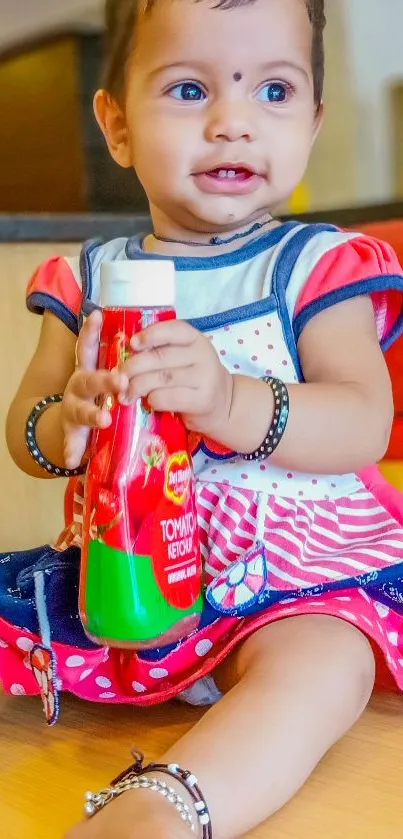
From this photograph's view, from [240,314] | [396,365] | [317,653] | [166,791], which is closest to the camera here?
[166,791]

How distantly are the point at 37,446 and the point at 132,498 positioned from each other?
0.17 m

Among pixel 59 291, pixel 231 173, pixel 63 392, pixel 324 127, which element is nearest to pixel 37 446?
pixel 63 392

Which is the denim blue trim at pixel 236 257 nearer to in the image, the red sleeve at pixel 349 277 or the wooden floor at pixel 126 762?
the red sleeve at pixel 349 277


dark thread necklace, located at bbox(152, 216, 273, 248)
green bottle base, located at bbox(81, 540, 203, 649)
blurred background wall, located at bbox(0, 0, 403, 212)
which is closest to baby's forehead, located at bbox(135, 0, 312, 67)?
dark thread necklace, located at bbox(152, 216, 273, 248)

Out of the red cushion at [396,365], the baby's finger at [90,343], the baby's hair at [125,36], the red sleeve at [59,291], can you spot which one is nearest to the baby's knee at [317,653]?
the baby's finger at [90,343]

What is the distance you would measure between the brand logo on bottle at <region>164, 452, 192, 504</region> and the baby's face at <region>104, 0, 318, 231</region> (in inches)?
9.1

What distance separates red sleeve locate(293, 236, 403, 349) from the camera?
0.69 meters

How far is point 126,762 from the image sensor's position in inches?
24.8

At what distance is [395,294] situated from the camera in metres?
0.73

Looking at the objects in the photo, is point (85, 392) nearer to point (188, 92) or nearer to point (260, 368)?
point (260, 368)

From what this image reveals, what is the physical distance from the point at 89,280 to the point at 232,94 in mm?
186

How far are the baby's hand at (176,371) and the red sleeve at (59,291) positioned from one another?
23 centimetres

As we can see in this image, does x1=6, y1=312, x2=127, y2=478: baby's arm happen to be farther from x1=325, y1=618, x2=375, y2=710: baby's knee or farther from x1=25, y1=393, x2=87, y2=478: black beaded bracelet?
x1=325, y1=618, x2=375, y2=710: baby's knee

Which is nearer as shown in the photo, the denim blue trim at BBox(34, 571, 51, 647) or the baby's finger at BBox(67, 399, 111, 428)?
the baby's finger at BBox(67, 399, 111, 428)
